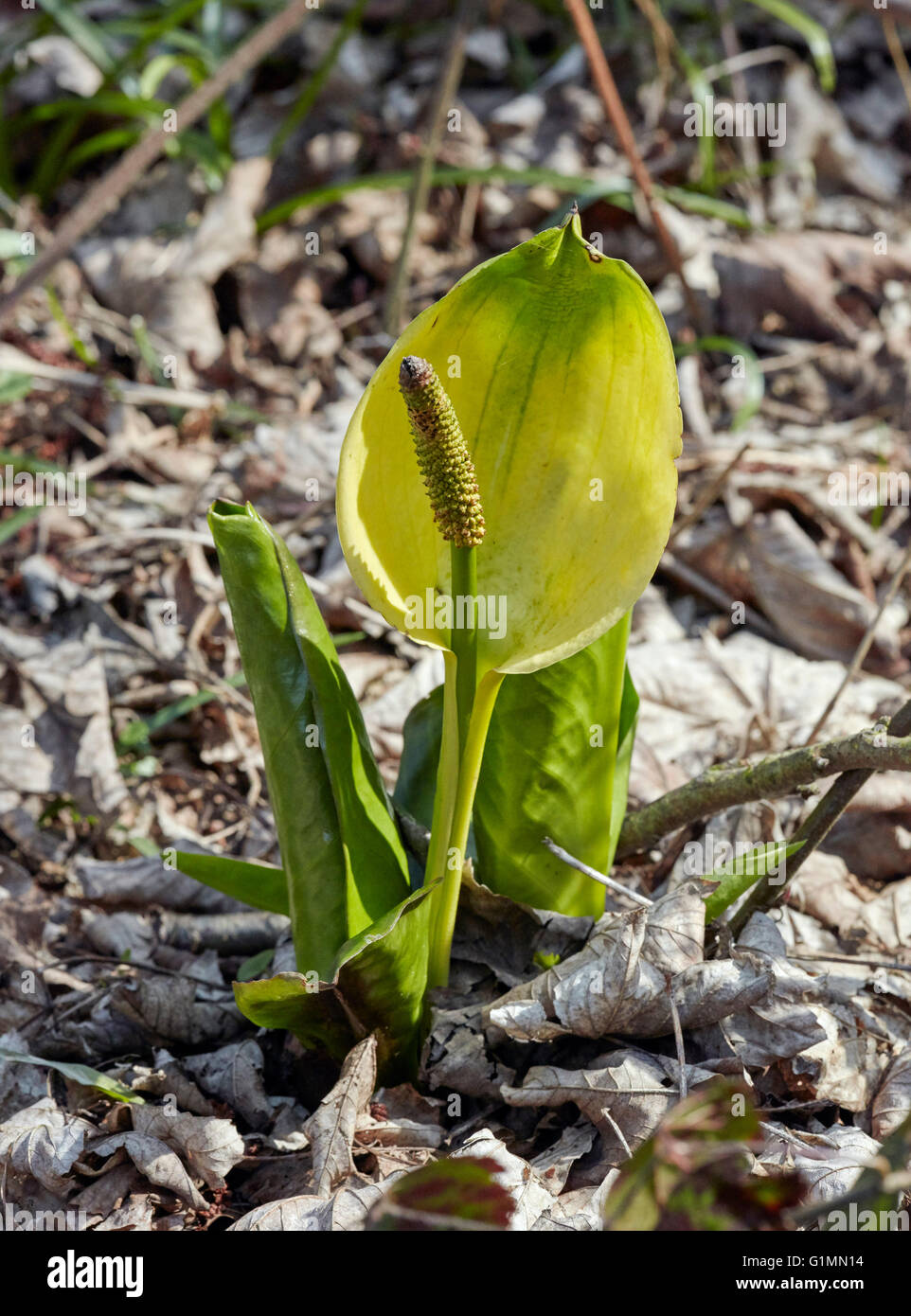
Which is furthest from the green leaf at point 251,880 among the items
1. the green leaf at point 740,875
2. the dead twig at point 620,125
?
the dead twig at point 620,125

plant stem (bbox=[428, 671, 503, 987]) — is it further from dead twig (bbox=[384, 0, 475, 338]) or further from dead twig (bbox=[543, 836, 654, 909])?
dead twig (bbox=[384, 0, 475, 338])

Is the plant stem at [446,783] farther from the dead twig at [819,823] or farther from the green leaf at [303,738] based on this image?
the dead twig at [819,823]

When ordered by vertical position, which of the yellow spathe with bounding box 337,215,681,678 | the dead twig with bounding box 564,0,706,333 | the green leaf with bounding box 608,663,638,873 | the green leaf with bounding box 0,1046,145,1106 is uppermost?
the dead twig with bounding box 564,0,706,333

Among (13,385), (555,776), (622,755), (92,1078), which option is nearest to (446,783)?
(555,776)

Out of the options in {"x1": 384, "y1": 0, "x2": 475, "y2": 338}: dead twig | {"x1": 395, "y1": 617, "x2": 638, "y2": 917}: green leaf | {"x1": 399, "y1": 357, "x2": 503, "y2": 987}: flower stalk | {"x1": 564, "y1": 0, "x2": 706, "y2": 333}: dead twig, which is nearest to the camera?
{"x1": 399, "y1": 357, "x2": 503, "y2": 987}: flower stalk

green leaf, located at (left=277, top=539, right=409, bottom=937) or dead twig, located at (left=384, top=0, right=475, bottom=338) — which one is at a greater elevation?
dead twig, located at (left=384, top=0, right=475, bottom=338)

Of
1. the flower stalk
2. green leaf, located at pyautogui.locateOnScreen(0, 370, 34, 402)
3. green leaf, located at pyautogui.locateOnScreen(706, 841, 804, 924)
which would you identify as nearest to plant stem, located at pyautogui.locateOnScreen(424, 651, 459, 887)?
the flower stalk
